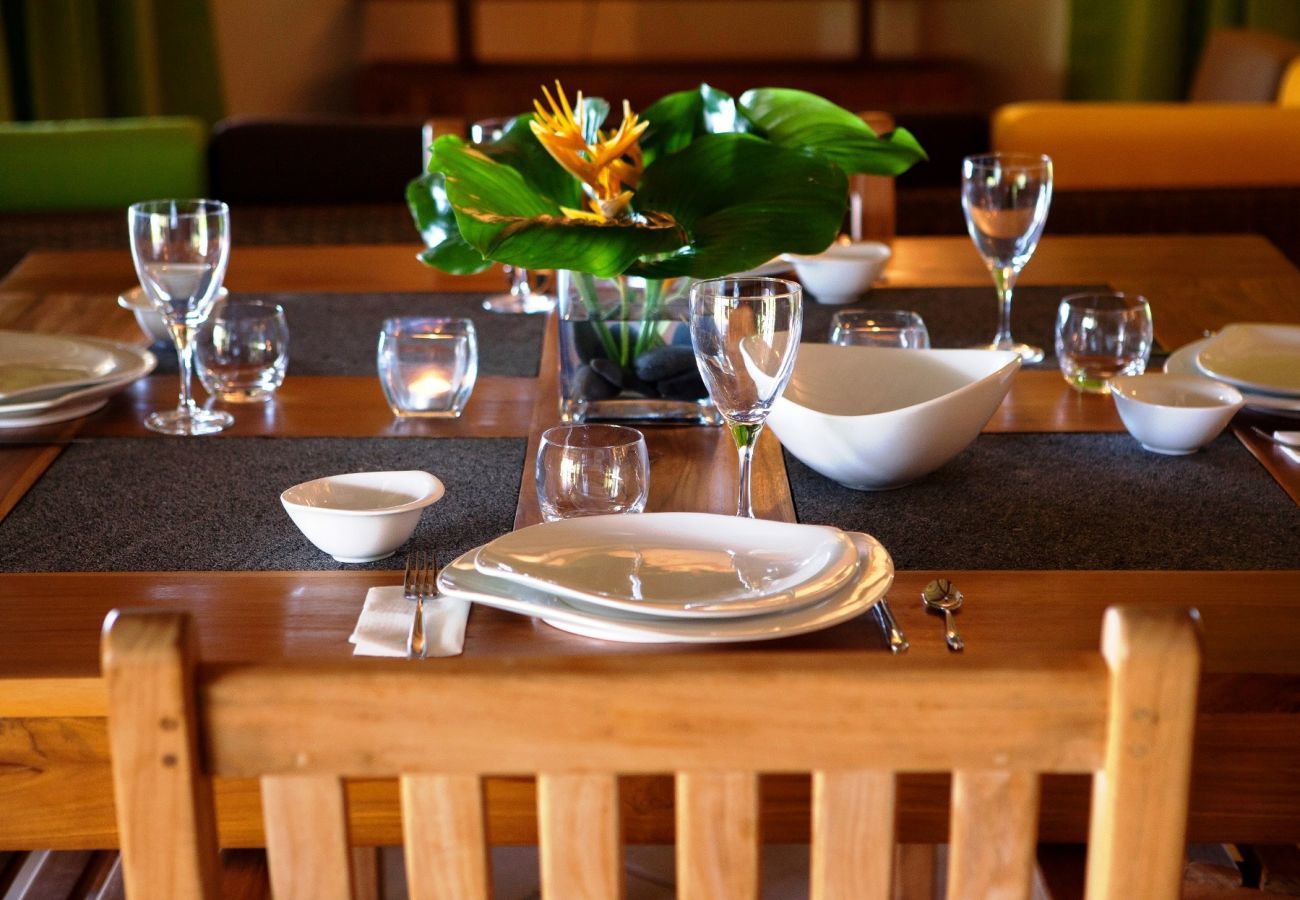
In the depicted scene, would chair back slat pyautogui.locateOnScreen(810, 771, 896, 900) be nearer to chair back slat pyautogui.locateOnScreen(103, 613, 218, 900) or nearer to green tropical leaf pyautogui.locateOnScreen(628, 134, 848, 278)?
chair back slat pyautogui.locateOnScreen(103, 613, 218, 900)

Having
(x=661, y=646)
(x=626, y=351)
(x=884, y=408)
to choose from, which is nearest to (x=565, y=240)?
(x=626, y=351)

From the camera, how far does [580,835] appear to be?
515 millimetres

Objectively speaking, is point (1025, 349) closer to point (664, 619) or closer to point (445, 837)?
point (664, 619)

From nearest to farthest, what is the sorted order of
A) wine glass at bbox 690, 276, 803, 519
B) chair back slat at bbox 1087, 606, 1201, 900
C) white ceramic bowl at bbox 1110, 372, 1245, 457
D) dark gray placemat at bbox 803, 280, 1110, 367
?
chair back slat at bbox 1087, 606, 1201, 900 < wine glass at bbox 690, 276, 803, 519 < white ceramic bowl at bbox 1110, 372, 1245, 457 < dark gray placemat at bbox 803, 280, 1110, 367

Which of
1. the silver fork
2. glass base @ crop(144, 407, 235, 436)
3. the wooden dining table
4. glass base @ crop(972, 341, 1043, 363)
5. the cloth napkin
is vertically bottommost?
the wooden dining table

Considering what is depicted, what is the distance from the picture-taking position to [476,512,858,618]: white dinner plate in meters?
0.85

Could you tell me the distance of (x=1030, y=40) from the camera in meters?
5.60

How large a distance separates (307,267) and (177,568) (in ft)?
3.28

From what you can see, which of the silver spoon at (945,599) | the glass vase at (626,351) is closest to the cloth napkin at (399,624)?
the silver spoon at (945,599)

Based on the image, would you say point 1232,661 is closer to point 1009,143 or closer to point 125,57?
point 1009,143

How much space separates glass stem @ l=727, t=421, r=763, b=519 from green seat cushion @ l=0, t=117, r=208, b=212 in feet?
Result: 6.77

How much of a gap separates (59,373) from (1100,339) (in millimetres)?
965

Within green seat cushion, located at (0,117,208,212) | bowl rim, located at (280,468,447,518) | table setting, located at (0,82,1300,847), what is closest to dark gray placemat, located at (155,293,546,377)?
table setting, located at (0,82,1300,847)

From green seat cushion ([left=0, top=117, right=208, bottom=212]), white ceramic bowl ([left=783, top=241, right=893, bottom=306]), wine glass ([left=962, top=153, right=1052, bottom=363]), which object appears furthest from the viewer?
green seat cushion ([left=0, top=117, right=208, bottom=212])
